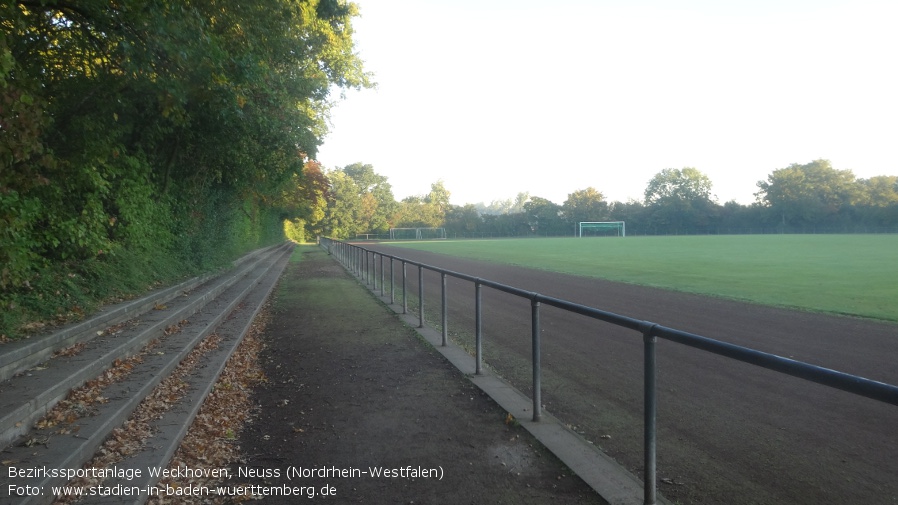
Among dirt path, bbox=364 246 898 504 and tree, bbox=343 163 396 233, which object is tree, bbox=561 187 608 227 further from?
dirt path, bbox=364 246 898 504

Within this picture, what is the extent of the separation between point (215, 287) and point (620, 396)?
9697 millimetres

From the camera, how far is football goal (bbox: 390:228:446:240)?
103 meters

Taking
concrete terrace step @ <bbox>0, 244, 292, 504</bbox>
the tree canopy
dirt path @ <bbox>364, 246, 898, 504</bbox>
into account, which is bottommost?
dirt path @ <bbox>364, 246, 898, 504</bbox>

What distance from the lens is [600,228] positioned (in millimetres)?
101938

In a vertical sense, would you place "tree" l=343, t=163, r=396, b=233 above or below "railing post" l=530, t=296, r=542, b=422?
above

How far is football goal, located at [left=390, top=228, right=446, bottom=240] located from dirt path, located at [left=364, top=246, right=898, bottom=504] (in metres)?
93.1

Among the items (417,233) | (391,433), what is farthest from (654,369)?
(417,233)

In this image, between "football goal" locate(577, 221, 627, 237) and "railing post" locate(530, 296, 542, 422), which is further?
"football goal" locate(577, 221, 627, 237)

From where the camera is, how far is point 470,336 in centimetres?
891

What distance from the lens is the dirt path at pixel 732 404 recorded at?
145 inches

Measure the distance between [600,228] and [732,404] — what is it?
99.4 meters

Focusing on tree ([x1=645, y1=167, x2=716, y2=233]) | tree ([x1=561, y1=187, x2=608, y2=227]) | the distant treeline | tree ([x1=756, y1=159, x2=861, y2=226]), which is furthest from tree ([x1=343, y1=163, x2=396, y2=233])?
tree ([x1=756, y1=159, x2=861, y2=226])

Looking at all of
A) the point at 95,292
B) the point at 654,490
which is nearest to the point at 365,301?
the point at 95,292

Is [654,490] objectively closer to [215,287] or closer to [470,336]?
→ [470,336]
